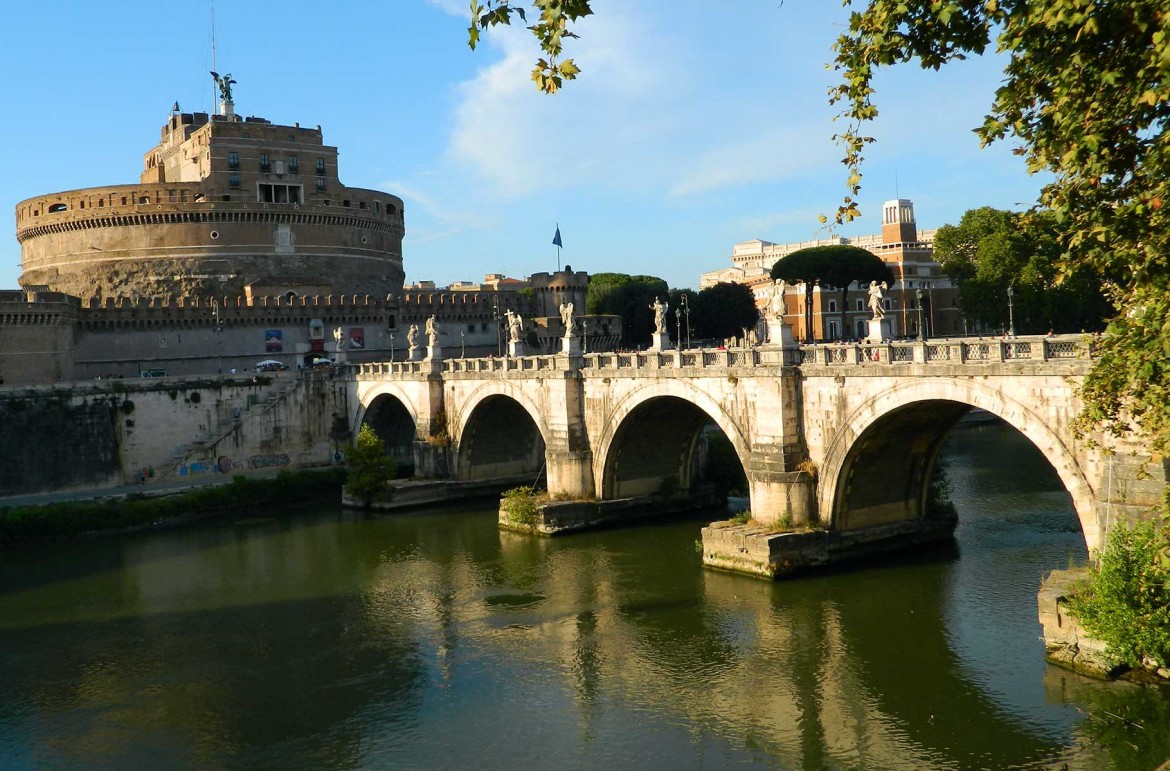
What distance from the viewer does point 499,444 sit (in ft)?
140

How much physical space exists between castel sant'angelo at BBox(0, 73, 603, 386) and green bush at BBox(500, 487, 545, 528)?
28680 millimetres

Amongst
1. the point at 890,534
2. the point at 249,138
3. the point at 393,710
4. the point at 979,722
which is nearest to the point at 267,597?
the point at 393,710

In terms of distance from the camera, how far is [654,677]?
19672 mm

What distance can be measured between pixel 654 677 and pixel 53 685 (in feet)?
39.3

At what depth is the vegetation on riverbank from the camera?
3622 cm

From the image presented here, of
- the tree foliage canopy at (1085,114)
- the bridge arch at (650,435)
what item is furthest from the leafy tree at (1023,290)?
the tree foliage canopy at (1085,114)

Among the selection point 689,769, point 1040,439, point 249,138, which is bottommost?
point 689,769

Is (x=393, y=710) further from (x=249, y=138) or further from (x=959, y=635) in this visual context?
(x=249, y=138)

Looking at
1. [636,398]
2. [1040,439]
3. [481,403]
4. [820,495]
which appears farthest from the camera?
[481,403]

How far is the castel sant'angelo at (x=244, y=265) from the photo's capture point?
5712 centimetres

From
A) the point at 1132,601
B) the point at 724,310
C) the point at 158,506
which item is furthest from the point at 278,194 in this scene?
the point at 1132,601

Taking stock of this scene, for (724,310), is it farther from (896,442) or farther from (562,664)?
(562,664)

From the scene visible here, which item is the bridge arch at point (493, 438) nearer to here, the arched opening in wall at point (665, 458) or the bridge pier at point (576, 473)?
the bridge pier at point (576, 473)

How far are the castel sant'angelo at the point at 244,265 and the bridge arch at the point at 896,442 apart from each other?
4012cm
